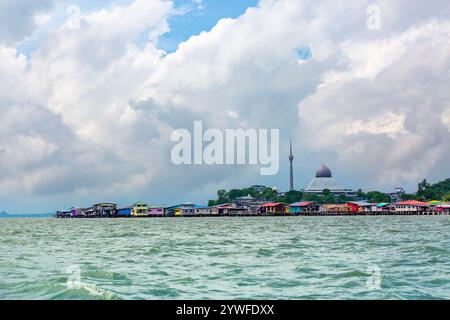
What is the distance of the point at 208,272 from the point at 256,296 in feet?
12.5

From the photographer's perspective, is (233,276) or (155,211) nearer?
(233,276)

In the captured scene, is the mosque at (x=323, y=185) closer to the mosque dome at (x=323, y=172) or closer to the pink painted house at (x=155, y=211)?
the mosque dome at (x=323, y=172)

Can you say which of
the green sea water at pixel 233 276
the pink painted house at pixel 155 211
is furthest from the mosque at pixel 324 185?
the green sea water at pixel 233 276

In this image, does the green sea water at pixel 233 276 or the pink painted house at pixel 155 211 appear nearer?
the green sea water at pixel 233 276

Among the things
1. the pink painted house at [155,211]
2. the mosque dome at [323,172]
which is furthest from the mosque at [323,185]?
the pink painted house at [155,211]

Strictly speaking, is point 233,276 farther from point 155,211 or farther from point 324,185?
point 324,185

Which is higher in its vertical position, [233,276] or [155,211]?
[155,211]

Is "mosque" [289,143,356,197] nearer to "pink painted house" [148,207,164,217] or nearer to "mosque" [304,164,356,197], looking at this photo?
"mosque" [304,164,356,197]

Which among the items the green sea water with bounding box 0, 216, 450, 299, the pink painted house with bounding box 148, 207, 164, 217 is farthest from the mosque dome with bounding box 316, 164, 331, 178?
the green sea water with bounding box 0, 216, 450, 299

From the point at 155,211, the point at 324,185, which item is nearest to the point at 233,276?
the point at 155,211
